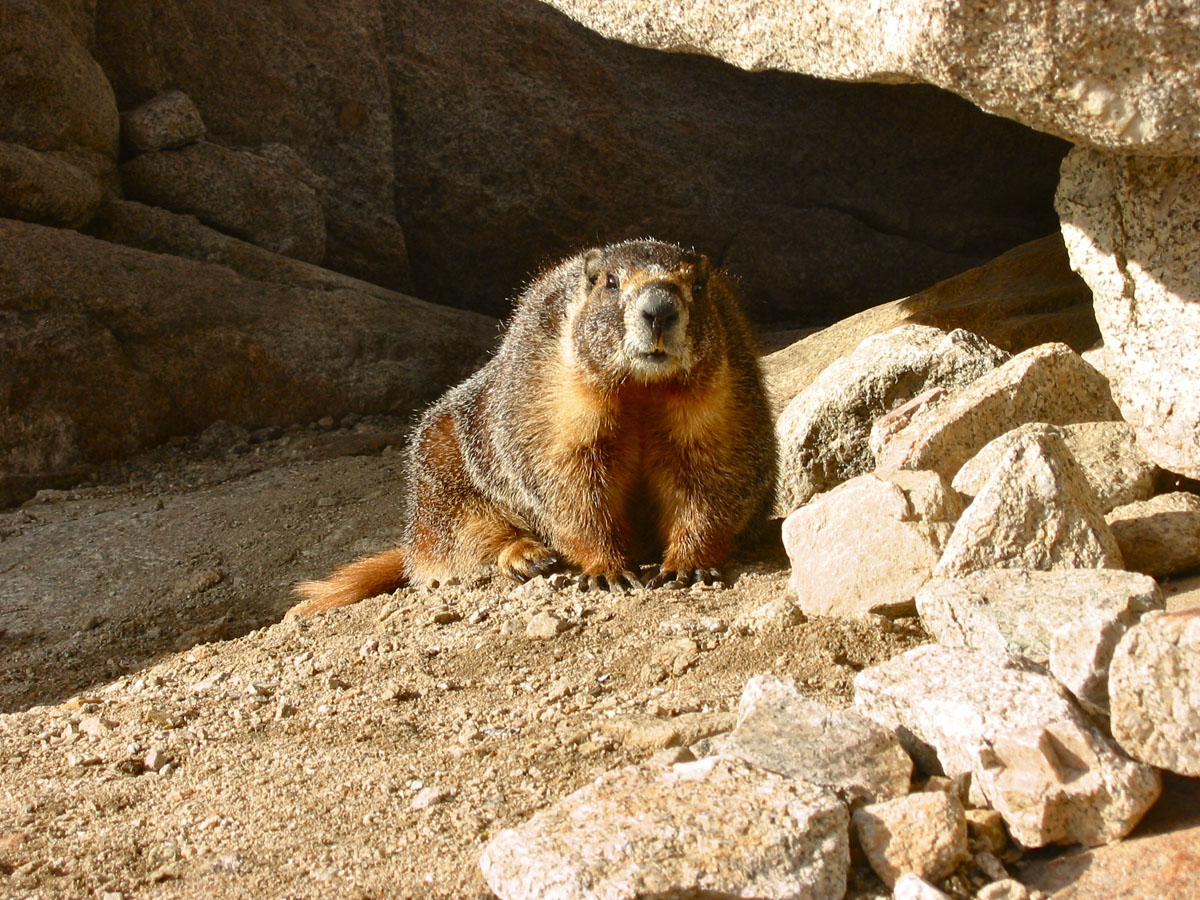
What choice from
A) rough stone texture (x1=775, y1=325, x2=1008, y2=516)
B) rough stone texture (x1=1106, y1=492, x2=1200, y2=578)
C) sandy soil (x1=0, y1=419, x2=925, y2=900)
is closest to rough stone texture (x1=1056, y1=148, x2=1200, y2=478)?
rough stone texture (x1=1106, y1=492, x2=1200, y2=578)

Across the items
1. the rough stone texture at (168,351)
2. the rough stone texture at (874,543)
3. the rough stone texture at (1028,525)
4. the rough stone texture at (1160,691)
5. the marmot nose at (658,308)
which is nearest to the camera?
the rough stone texture at (1160,691)

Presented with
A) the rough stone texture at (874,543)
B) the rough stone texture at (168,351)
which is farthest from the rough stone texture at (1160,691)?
the rough stone texture at (168,351)

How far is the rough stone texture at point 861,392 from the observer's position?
537cm

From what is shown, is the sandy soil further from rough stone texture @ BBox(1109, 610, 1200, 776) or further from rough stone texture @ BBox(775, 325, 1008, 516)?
rough stone texture @ BBox(1109, 610, 1200, 776)

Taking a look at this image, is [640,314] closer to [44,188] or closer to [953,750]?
[953,750]

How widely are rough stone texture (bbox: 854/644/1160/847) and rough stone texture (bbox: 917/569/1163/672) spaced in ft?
0.71

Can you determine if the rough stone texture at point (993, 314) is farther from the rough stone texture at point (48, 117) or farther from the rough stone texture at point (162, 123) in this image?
the rough stone texture at point (48, 117)

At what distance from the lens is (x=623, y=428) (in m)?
5.35

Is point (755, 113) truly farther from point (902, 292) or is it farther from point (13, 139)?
point (13, 139)

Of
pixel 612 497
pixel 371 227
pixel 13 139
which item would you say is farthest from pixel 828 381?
pixel 13 139

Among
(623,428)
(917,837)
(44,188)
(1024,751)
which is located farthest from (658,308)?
(44,188)

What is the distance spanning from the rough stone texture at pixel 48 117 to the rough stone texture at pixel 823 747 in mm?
6283

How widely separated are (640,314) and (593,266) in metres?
0.62

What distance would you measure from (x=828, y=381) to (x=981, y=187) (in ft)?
14.3
